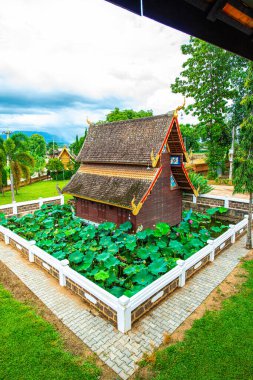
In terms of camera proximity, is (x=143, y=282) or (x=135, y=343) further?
(x=143, y=282)

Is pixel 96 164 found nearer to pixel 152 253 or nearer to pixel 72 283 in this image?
pixel 152 253

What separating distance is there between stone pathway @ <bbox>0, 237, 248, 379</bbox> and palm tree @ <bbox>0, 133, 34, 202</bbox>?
12.8 m

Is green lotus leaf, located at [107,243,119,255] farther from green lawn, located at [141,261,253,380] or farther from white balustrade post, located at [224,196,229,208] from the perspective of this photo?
white balustrade post, located at [224,196,229,208]

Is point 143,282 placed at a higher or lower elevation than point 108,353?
higher

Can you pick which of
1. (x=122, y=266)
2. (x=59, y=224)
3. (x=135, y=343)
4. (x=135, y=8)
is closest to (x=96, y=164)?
(x=59, y=224)

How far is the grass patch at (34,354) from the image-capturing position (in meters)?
5.66

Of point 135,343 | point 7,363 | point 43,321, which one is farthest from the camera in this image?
point 43,321

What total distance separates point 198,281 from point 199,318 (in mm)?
2174

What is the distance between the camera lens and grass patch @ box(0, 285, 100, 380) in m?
5.66

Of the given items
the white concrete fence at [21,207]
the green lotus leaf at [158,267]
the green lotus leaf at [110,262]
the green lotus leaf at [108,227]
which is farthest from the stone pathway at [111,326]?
the white concrete fence at [21,207]

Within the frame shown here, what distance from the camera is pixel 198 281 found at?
9.59 metres

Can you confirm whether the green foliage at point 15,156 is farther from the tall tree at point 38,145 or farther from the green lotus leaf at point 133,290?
the tall tree at point 38,145

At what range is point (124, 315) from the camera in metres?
6.77

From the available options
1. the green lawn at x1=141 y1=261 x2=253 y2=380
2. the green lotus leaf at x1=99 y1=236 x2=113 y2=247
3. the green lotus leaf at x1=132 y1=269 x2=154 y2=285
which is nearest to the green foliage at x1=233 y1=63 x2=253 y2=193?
the green lawn at x1=141 y1=261 x2=253 y2=380
